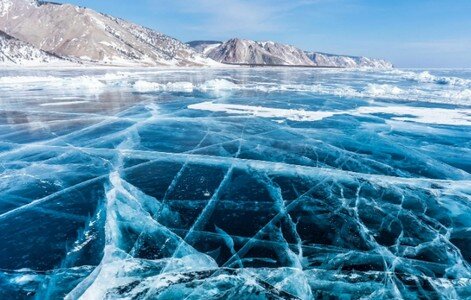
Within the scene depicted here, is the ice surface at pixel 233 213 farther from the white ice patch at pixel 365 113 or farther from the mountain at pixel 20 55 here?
the mountain at pixel 20 55

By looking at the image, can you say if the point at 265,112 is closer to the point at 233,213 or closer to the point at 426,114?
the point at 426,114

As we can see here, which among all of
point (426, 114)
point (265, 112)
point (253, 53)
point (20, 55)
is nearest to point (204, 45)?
point (253, 53)

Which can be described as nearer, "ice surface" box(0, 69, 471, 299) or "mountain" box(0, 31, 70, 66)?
"ice surface" box(0, 69, 471, 299)

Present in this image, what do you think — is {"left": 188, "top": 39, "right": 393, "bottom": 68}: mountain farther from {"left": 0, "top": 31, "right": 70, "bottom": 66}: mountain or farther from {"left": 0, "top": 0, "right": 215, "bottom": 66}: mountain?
{"left": 0, "top": 31, "right": 70, "bottom": 66}: mountain

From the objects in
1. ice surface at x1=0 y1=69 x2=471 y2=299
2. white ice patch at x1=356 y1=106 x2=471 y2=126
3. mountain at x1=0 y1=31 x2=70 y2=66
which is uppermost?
mountain at x1=0 y1=31 x2=70 y2=66

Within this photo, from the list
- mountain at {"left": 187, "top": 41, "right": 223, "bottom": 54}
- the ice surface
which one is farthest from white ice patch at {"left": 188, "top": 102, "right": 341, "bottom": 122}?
mountain at {"left": 187, "top": 41, "right": 223, "bottom": 54}

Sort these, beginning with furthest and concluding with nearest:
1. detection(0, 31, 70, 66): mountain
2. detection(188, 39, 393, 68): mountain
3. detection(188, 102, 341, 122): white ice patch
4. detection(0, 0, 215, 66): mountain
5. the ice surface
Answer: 1. detection(188, 39, 393, 68): mountain
2. detection(0, 0, 215, 66): mountain
3. detection(0, 31, 70, 66): mountain
4. detection(188, 102, 341, 122): white ice patch
5. the ice surface

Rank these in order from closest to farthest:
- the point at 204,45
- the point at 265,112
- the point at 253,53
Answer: the point at 265,112 → the point at 253,53 → the point at 204,45
